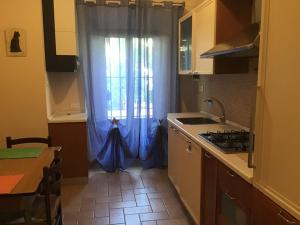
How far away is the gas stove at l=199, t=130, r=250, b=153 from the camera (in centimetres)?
203

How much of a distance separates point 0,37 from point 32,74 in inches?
22.1

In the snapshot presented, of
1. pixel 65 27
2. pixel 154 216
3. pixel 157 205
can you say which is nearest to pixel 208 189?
pixel 154 216

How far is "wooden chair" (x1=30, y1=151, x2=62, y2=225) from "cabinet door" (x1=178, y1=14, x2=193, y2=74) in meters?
1.96

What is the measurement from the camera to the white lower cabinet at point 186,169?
7.88ft

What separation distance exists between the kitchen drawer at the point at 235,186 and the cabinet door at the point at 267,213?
0.24 feet

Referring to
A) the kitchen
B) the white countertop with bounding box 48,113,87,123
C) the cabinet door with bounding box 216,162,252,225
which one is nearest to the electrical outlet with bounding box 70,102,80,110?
the kitchen

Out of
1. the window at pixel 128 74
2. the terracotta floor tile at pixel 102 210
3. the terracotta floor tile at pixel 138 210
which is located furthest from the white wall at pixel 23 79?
the terracotta floor tile at pixel 138 210

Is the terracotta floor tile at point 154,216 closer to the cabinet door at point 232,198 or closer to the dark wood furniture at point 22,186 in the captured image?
the cabinet door at point 232,198

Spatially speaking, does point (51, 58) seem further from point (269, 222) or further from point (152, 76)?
point (269, 222)

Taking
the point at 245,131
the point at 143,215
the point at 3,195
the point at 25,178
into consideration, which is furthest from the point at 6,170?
the point at 245,131

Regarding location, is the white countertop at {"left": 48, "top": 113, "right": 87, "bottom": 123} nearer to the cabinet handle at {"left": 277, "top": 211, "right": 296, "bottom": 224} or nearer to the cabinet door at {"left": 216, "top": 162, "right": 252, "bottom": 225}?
the cabinet door at {"left": 216, "top": 162, "right": 252, "bottom": 225}

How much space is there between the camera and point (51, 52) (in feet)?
11.4

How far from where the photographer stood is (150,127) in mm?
4113

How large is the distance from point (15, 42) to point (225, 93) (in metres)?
2.56
